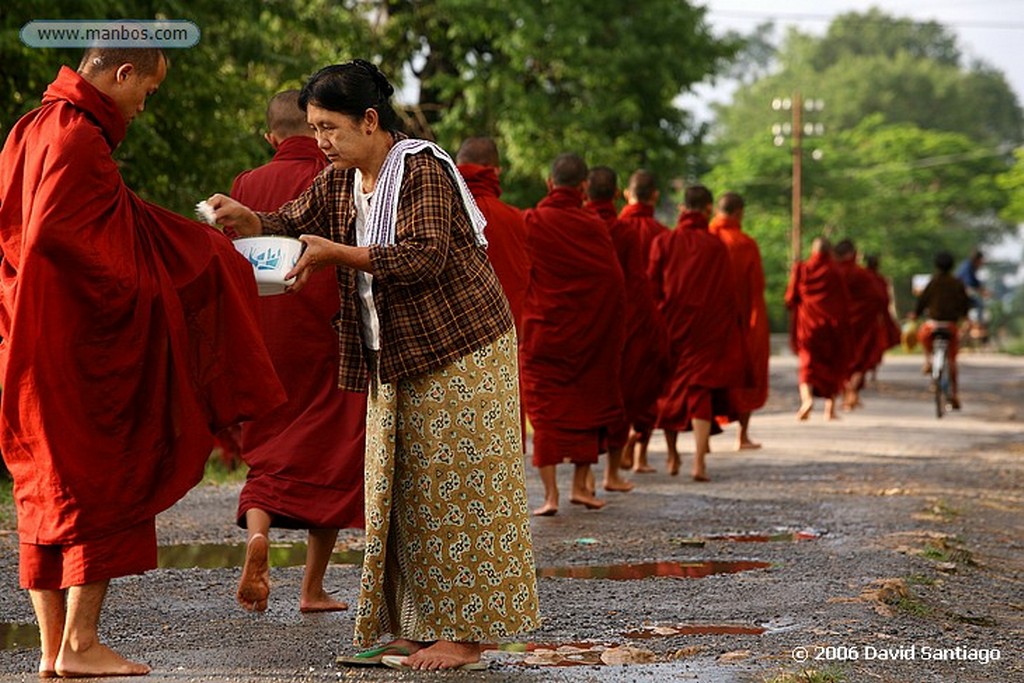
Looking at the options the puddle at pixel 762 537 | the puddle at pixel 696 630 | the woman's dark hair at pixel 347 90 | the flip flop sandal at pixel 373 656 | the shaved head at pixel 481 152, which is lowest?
the puddle at pixel 762 537

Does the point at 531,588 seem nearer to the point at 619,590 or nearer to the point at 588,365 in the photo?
the point at 619,590

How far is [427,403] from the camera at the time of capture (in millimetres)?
5375

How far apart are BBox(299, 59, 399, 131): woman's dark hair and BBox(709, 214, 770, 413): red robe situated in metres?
8.15

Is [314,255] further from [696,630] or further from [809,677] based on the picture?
[696,630]

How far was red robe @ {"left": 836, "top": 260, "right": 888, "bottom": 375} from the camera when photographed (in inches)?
786

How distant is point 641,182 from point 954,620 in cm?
584

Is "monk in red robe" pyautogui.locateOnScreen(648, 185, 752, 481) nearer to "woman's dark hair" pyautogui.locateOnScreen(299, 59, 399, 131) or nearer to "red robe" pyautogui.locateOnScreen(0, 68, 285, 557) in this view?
"woman's dark hair" pyautogui.locateOnScreen(299, 59, 399, 131)

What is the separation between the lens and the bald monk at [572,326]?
33.3ft

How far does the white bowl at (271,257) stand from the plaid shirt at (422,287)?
8.4 inches

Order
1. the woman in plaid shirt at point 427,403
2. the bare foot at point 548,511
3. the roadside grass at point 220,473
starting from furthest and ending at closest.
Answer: the roadside grass at point 220,473, the bare foot at point 548,511, the woman in plaid shirt at point 427,403

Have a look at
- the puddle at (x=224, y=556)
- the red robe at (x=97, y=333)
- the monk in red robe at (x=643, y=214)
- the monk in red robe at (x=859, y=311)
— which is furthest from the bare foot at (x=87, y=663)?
the monk in red robe at (x=859, y=311)

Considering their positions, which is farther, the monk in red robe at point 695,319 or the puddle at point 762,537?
the monk in red robe at point 695,319

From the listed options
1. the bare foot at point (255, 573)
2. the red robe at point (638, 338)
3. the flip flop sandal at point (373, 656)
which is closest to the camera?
the flip flop sandal at point (373, 656)

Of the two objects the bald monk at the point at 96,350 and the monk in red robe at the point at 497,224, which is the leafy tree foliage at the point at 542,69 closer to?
the monk in red robe at the point at 497,224
